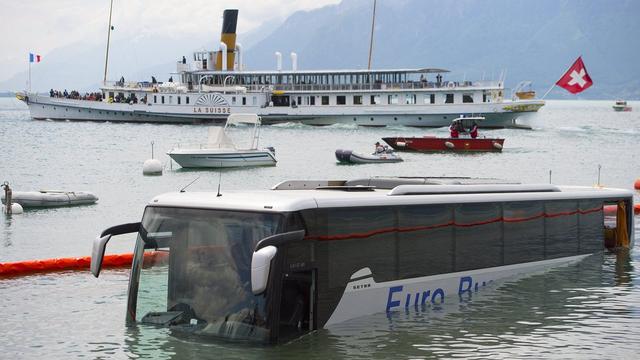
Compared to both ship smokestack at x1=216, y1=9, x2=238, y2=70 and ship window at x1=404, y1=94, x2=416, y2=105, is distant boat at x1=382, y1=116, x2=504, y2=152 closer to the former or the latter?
ship window at x1=404, y1=94, x2=416, y2=105

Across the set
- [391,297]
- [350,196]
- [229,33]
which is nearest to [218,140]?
[391,297]

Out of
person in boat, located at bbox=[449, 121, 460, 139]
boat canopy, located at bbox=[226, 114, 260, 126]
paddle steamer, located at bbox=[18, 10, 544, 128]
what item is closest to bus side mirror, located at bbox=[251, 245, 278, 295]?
boat canopy, located at bbox=[226, 114, 260, 126]

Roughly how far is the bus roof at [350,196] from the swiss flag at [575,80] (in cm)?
4586

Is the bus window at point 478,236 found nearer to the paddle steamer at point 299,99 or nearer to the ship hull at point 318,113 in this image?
the paddle steamer at point 299,99

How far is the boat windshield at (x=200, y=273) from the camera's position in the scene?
31.7ft

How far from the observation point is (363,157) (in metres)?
55.0

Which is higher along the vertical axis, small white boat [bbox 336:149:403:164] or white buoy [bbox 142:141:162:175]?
small white boat [bbox 336:149:403:164]

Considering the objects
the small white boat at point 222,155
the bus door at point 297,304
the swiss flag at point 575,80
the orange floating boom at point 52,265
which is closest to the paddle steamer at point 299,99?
the swiss flag at point 575,80

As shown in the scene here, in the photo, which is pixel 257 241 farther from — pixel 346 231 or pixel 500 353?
pixel 500 353

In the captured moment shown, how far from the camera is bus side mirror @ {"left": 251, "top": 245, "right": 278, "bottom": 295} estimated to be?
877cm

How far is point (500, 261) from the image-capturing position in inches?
543

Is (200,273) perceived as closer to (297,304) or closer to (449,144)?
(297,304)

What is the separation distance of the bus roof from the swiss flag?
1805 inches

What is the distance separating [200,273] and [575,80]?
54.5 metres
